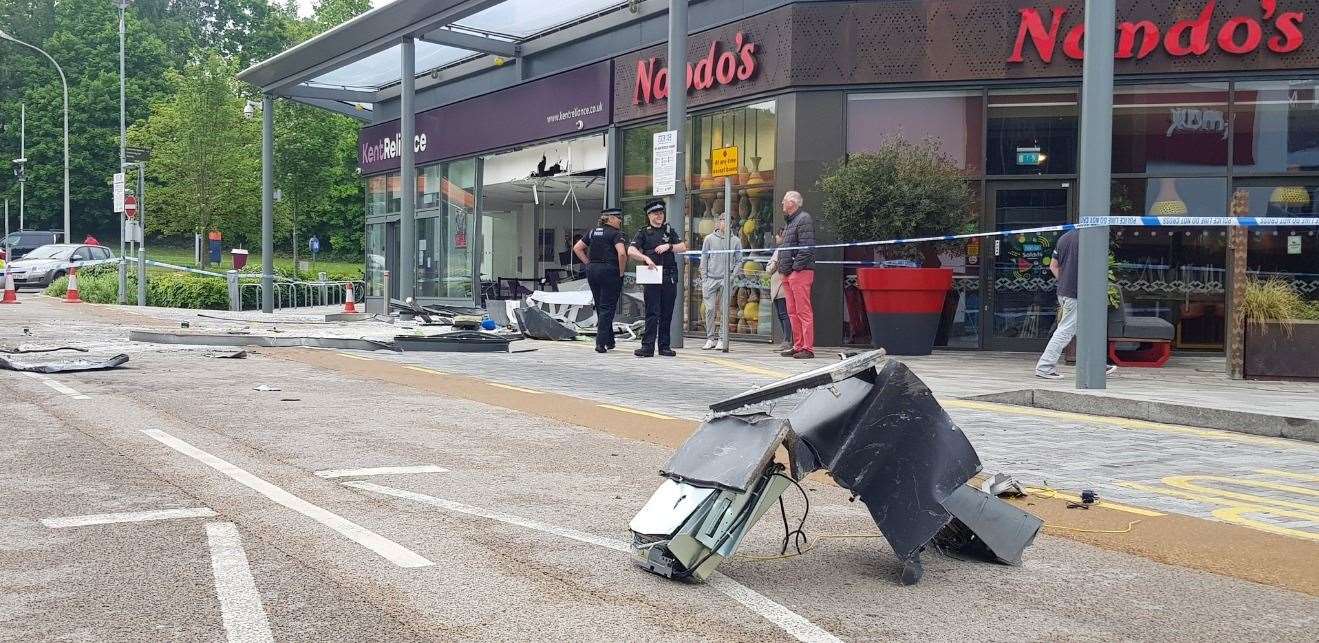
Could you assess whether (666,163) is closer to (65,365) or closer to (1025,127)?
(1025,127)

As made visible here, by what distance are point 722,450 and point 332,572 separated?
4.60 feet

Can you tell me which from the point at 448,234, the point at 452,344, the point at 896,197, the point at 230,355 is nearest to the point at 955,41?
the point at 896,197

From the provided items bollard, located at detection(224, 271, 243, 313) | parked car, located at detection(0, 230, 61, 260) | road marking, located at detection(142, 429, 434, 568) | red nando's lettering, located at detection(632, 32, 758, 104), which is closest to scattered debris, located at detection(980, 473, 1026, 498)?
road marking, located at detection(142, 429, 434, 568)

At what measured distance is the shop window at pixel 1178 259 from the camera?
1526 cm

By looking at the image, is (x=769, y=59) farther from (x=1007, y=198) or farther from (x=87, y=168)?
(x=87, y=168)

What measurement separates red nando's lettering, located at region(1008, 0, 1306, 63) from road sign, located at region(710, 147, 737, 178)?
419 centimetres

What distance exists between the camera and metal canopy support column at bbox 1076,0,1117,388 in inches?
400

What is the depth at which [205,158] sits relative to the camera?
163 feet

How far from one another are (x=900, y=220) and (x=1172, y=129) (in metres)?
3.91

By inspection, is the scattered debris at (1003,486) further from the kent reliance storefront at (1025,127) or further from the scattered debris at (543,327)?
the scattered debris at (543,327)

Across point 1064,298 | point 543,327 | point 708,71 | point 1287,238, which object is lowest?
point 543,327

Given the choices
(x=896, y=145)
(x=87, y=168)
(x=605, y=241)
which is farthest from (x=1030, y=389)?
(x=87, y=168)

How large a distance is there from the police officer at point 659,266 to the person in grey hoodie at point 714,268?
119cm

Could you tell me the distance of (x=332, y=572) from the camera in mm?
4160
